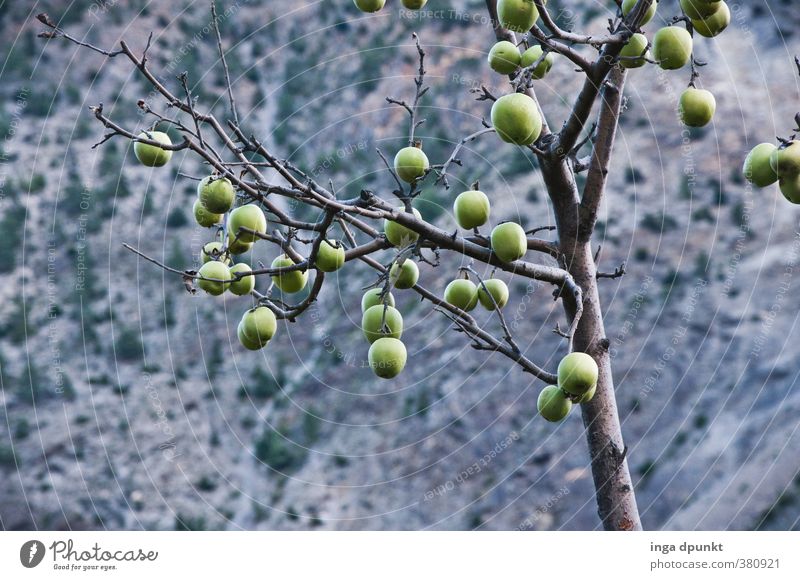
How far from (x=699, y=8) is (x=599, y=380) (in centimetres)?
125

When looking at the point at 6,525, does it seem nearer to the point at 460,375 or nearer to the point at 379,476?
the point at 379,476

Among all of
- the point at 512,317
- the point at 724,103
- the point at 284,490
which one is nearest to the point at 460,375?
the point at 512,317

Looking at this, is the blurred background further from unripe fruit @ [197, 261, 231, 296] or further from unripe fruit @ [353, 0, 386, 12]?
unripe fruit @ [197, 261, 231, 296]

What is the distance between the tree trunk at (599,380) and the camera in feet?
9.41

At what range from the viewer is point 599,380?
295cm

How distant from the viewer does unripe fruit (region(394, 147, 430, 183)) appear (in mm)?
2824

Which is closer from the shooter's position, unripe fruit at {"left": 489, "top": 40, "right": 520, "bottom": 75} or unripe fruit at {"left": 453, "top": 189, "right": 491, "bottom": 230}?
unripe fruit at {"left": 453, "top": 189, "right": 491, "bottom": 230}

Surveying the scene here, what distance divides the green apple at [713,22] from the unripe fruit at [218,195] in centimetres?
158

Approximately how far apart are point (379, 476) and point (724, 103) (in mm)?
10337

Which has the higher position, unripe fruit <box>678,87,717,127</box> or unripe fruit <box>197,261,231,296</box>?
unripe fruit <box>678,87,717,127</box>

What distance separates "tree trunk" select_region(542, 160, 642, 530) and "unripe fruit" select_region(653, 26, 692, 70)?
1.58 ft
